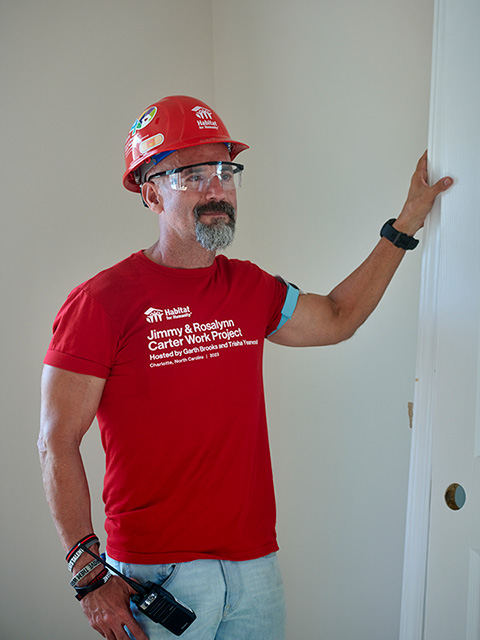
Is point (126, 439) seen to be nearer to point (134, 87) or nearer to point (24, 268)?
point (24, 268)

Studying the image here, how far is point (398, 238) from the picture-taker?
166 centimetres

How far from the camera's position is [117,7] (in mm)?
2385

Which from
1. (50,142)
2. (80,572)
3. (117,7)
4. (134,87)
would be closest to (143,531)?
(80,572)

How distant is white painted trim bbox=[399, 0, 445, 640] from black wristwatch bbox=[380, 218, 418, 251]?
82mm

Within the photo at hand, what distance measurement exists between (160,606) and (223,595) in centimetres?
19

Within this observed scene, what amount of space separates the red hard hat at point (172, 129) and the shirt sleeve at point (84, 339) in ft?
1.35

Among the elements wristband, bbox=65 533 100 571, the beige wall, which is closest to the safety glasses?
the beige wall

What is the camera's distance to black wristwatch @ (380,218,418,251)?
5.42ft

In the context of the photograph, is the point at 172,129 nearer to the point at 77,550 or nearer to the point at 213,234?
the point at 213,234

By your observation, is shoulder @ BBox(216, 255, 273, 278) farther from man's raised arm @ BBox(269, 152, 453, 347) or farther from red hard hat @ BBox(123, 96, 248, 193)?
red hard hat @ BBox(123, 96, 248, 193)

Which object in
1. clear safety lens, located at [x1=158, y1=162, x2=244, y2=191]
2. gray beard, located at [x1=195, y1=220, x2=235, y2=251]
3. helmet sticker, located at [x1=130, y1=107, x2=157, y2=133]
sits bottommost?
gray beard, located at [x1=195, y1=220, x2=235, y2=251]

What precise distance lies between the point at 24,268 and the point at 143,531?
1.12 metres

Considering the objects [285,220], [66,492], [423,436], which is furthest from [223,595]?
[285,220]

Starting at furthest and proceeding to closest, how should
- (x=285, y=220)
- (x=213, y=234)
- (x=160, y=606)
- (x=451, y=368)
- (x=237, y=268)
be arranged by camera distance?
(x=285, y=220)
(x=237, y=268)
(x=213, y=234)
(x=451, y=368)
(x=160, y=606)
